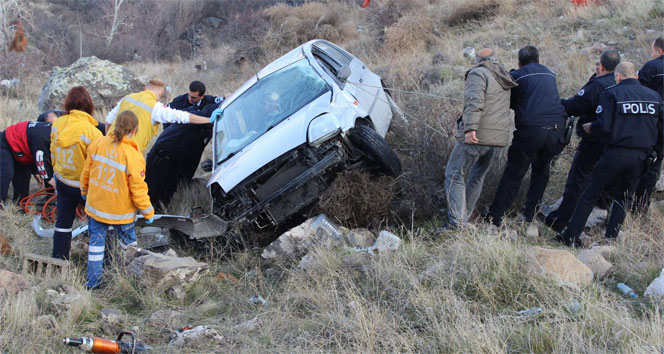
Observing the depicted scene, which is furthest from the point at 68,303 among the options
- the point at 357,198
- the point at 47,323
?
the point at 357,198

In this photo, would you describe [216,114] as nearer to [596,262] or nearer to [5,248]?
[5,248]

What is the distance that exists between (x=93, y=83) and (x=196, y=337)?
9.78 metres

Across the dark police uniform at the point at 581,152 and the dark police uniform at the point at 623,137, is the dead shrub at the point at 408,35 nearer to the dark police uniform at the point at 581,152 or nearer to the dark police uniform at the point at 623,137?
the dark police uniform at the point at 581,152

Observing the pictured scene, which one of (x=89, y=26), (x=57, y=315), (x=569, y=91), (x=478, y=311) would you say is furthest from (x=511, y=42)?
(x=89, y=26)

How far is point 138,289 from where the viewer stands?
197 inches

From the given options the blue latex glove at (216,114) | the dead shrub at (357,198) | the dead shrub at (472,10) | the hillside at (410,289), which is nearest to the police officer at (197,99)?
the blue latex glove at (216,114)

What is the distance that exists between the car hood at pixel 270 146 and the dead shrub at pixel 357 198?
1.87ft

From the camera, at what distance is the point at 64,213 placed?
5.51 metres

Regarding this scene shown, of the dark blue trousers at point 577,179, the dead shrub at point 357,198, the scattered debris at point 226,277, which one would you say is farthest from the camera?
the dark blue trousers at point 577,179

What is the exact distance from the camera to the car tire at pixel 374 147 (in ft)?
18.0

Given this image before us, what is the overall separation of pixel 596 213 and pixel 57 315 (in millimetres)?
5036

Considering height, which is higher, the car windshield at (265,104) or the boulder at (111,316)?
the car windshield at (265,104)

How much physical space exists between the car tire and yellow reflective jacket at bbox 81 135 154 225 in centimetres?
196

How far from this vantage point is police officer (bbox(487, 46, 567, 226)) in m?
5.49
